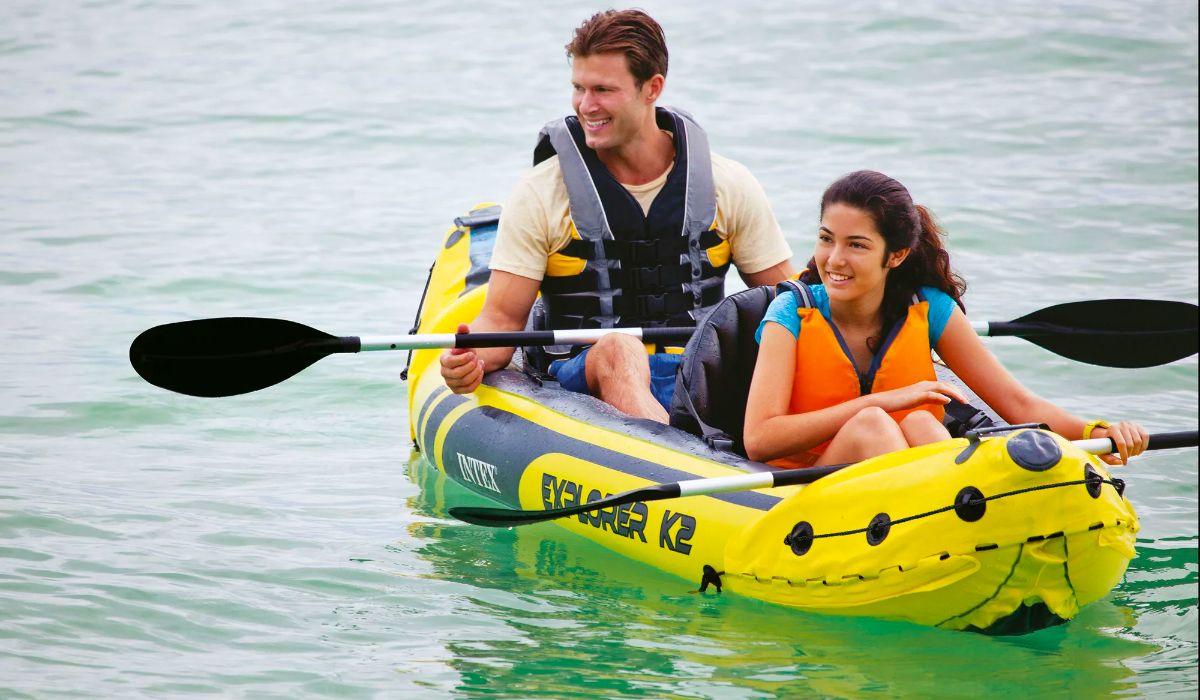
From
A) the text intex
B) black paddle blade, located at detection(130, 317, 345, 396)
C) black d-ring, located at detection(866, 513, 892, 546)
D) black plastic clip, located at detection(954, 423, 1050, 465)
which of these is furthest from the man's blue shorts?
black plastic clip, located at detection(954, 423, 1050, 465)

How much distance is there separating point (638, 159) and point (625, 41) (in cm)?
36

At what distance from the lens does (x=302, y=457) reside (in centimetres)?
551

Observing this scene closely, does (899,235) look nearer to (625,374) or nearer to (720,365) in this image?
(720,365)

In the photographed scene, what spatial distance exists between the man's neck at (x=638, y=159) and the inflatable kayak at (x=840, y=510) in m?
0.69

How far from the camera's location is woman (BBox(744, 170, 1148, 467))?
3541 millimetres

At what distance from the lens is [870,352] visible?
12.2 feet

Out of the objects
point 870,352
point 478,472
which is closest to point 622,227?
point 478,472

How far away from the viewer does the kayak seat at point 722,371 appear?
13.1ft

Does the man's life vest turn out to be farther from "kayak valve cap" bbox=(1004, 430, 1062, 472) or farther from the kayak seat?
"kayak valve cap" bbox=(1004, 430, 1062, 472)

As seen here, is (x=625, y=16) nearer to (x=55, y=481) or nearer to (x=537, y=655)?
(x=537, y=655)

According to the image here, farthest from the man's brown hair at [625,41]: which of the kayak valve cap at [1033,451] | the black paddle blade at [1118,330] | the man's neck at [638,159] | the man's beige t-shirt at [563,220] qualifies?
the kayak valve cap at [1033,451]

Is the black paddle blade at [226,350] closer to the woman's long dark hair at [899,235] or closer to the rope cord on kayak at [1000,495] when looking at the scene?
the woman's long dark hair at [899,235]

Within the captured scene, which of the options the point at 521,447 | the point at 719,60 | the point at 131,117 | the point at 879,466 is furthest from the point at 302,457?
the point at 719,60

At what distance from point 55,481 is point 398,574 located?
143cm
